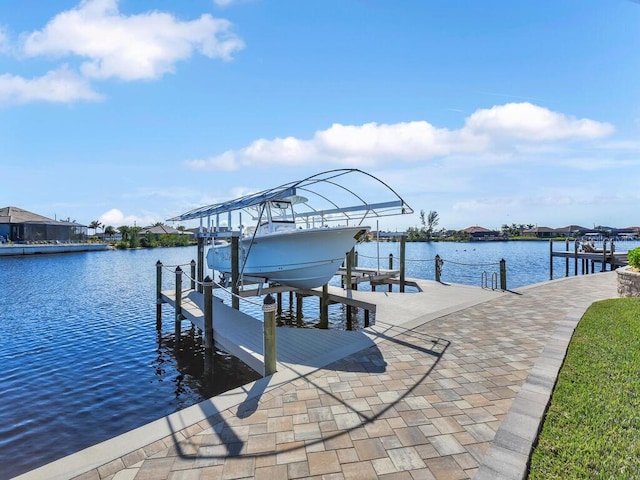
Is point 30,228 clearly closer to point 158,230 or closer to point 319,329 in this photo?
point 158,230

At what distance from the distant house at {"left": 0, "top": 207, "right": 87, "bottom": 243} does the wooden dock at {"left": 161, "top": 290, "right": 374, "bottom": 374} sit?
245ft

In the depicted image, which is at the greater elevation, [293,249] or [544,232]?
[544,232]

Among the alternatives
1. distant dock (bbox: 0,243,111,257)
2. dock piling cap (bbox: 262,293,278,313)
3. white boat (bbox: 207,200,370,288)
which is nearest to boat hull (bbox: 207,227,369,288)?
white boat (bbox: 207,200,370,288)

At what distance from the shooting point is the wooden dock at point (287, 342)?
6.60 meters

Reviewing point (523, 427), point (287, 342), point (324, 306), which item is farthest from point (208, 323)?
point (523, 427)

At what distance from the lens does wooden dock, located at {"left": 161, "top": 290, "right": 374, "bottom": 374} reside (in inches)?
260

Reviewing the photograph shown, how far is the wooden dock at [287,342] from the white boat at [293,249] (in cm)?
244

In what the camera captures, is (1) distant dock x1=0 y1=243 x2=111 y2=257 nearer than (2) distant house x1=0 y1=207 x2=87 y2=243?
Yes

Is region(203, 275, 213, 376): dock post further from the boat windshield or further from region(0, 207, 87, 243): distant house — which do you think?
region(0, 207, 87, 243): distant house

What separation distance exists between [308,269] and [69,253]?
70650 millimetres

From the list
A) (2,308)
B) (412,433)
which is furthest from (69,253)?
(412,433)

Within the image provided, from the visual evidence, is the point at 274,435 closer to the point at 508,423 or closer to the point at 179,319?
the point at 508,423

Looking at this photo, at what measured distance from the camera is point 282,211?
1423 centimetres

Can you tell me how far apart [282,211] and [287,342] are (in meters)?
7.27
